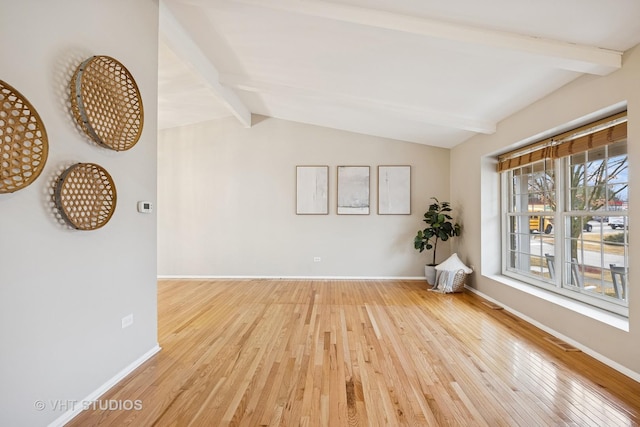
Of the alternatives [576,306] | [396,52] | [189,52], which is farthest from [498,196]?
[189,52]

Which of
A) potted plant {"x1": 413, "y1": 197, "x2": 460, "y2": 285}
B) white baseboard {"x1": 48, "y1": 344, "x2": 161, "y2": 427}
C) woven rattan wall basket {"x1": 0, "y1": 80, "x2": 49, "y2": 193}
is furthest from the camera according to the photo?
potted plant {"x1": 413, "y1": 197, "x2": 460, "y2": 285}

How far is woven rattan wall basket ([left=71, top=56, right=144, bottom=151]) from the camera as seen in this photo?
1917 mm

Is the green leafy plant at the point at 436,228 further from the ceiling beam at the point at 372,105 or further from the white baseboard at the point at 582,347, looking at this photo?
the ceiling beam at the point at 372,105

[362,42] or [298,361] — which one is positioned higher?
[362,42]

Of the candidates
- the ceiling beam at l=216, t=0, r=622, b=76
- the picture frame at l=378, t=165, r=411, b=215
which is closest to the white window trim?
the ceiling beam at l=216, t=0, r=622, b=76

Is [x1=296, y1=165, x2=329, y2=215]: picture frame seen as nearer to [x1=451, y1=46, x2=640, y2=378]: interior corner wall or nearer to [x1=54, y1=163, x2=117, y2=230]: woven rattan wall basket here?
[x1=451, y1=46, x2=640, y2=378]: interior corner wall

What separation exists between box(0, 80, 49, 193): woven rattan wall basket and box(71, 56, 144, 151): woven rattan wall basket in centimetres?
34

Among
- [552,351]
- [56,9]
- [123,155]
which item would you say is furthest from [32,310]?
[552,351]

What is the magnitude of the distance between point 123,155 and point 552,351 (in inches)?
155

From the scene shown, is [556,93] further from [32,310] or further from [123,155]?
[32,310]

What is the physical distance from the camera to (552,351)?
276 cm

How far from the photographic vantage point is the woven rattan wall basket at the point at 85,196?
1.79 metres

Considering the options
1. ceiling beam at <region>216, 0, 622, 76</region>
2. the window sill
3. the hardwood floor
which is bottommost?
the hardwood floor

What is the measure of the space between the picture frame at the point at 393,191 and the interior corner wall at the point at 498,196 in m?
0.88
